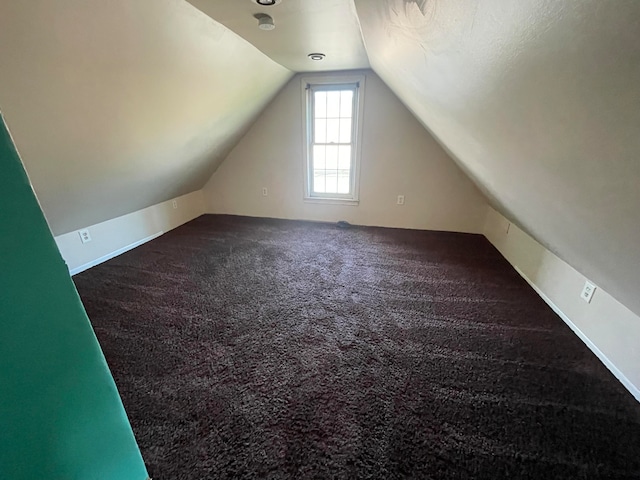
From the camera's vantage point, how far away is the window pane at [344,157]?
3856 millimetres

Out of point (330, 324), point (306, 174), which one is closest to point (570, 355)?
point (330, 324)

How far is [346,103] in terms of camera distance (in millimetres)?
3691

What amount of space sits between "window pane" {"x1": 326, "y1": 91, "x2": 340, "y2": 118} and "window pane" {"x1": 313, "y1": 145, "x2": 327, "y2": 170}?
423 mm

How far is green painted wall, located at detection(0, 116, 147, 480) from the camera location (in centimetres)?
50

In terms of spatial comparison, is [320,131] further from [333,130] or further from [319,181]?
[319,181]

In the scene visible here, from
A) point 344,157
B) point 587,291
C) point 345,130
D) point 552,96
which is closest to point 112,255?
point 344,157

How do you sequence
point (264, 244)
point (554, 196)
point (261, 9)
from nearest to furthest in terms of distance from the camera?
point (554, 196) < point (261, 9) < point (264, 244)

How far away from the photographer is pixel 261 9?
5.30 feet

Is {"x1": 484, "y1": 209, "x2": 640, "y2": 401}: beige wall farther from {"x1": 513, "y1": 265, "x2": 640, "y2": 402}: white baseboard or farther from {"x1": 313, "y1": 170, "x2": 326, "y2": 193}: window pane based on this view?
{"x1": 313, "y1": 170, "x2": 326, "y2": 193}: window pane

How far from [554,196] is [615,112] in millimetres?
753

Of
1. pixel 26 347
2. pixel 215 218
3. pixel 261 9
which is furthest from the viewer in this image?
pixel 215 218

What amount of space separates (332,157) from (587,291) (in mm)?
3006

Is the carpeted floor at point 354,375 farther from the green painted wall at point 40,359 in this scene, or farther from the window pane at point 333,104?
the window pane at point 333,104

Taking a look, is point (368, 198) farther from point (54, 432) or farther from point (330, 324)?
point (54, 432)
